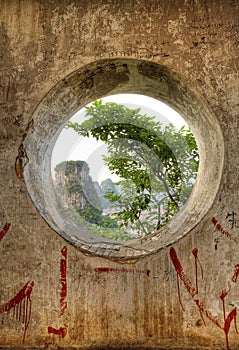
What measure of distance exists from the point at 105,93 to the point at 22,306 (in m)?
2.58

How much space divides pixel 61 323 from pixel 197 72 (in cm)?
269

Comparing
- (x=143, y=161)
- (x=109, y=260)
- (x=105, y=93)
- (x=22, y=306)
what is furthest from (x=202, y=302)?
(x=143, y=161)

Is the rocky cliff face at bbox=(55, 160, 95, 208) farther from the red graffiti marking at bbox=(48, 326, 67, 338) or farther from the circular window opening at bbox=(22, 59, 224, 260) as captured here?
the red graffiti marking at bbox=(48, 326, 67, 338)

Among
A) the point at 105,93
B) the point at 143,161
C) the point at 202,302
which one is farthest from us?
the point at 143,161

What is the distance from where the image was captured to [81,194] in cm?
1031

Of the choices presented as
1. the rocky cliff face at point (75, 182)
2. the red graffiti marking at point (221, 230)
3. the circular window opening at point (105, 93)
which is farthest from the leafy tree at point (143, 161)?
the red graffiti marking at point (221, 230)

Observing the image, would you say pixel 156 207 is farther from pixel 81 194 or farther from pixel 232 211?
pixel 232 211

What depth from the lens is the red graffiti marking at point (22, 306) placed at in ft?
10.4

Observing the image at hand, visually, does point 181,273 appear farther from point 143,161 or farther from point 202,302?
point 143,161

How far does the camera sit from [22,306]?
10.4 feet

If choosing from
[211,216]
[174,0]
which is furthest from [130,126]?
[211,216]

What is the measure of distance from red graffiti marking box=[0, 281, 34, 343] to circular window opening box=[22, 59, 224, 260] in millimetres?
614

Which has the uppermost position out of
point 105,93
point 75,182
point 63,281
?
point 75,182

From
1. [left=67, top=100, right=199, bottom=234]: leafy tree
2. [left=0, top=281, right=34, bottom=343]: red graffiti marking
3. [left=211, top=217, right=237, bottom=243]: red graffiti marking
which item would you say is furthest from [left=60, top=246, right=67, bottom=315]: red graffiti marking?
[left=67, top=100, right=199, bottom=234]: leafy tree
